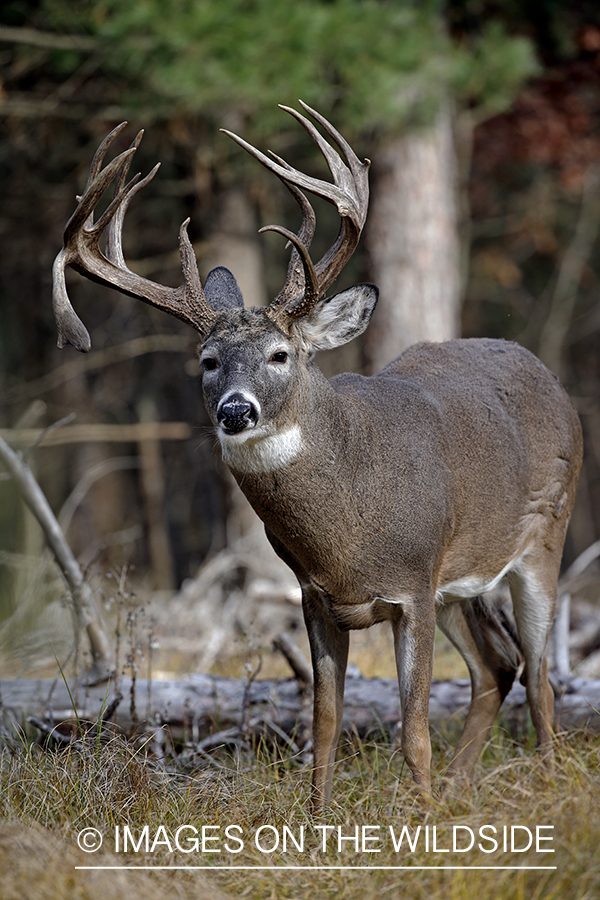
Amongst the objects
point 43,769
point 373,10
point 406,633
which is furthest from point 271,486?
point 373,10

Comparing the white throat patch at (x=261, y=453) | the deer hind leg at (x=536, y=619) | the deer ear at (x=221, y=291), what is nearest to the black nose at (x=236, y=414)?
the white throat patch at (x=261, y=453)

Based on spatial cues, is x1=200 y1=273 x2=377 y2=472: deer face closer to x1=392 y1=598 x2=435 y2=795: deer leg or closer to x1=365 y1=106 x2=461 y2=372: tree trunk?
x1=392 y1=598 x2=435 y2=795: deer leg

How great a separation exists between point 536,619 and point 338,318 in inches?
66.9

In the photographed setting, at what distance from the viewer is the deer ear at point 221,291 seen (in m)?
3.97

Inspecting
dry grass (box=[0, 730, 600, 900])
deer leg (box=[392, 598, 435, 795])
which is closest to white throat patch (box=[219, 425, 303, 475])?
deer leg (box=[392, 598, 435, 795])

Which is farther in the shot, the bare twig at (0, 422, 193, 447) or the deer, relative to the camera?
the bare twig at (0, 422, 193, 447)

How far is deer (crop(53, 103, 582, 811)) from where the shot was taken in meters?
3.60

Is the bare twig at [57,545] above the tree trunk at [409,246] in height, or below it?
below

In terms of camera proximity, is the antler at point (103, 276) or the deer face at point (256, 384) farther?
the antler at point (103, 276)

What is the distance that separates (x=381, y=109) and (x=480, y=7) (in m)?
3.16

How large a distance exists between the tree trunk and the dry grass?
4.64 m

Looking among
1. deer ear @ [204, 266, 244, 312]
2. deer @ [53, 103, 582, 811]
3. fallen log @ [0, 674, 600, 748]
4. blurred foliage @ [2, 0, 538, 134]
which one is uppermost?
blurred foliage @ [2, 0, 538, 134]

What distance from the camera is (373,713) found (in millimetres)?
4664

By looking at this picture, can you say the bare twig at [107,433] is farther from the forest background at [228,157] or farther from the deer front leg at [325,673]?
the deer front leg at [325,673]
